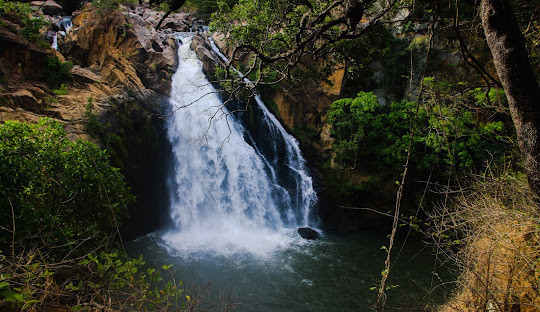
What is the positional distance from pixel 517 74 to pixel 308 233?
394 inches

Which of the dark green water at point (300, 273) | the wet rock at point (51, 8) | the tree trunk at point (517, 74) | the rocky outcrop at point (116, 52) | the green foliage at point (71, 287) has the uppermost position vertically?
the wet rock at point (51, 8)

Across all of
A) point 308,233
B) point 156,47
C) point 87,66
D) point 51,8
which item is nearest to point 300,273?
point 308,233

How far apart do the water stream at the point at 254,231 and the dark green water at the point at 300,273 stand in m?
0.03

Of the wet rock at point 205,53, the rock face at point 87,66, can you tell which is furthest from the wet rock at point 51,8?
the wet rock at point 205,53

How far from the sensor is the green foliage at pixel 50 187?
4.34 m

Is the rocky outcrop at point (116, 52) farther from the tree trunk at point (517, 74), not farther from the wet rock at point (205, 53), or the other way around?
the tree trunk at point (517, 74)

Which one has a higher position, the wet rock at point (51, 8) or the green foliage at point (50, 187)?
the wet rock at point (51, 8)

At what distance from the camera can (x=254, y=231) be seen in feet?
37.8

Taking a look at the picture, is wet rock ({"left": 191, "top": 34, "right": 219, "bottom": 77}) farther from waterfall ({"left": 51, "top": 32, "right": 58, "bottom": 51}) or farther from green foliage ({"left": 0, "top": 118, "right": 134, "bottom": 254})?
green foliage ({"left": 0, "top": 118, "right": 134, "bottom": 254})

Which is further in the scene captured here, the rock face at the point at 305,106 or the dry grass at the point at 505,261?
the rock face at the point at 305,106

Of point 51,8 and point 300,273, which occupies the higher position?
point 51,8

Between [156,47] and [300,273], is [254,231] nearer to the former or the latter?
[300,273]

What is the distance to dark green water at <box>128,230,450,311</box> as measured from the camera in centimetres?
720

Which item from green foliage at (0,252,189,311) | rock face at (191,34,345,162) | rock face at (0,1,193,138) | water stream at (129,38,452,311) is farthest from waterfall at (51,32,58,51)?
green foliage at (0,252,189,311)
